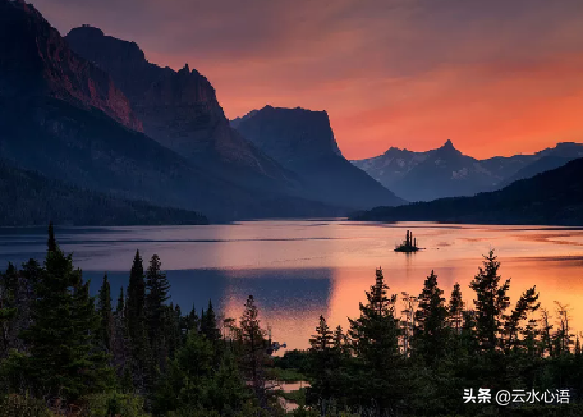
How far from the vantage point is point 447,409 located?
37.1 metres

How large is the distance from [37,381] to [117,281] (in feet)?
400

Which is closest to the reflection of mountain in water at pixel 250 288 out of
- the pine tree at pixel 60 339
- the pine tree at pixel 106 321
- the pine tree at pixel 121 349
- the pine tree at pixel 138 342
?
the pine tree at pixel 138 342

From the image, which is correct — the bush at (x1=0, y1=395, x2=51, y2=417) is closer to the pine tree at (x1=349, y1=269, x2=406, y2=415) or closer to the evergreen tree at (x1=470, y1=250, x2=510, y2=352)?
the pine tree at (x1=349, y1=269, x2=406, y2=415)

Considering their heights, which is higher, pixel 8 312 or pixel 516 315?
pixel 8 312

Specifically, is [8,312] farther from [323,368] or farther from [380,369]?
[323,368]

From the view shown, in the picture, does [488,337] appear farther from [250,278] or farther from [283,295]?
[250,278]

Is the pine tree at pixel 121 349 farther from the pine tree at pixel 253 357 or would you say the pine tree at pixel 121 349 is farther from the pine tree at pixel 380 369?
the pine tree at pixel 380 369

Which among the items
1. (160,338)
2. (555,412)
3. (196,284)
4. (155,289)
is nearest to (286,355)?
(160,338)

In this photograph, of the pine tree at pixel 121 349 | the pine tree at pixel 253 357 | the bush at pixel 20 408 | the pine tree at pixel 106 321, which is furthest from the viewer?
the pine tree at pixel 106 321

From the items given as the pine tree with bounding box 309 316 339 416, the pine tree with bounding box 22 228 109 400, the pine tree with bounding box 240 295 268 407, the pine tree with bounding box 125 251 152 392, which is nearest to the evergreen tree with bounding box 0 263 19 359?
the pine tree with bounding box 22 228 109 400

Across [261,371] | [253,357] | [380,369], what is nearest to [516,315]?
[380,369]

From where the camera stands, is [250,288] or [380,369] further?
[250,288]

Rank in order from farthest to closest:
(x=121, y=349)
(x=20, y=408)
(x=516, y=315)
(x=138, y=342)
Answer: (x=138, y=342)
(x=121, y=349)
(x=516, y=315)
(x=20, y=408)

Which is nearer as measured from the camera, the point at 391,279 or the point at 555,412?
the point at 555,412
